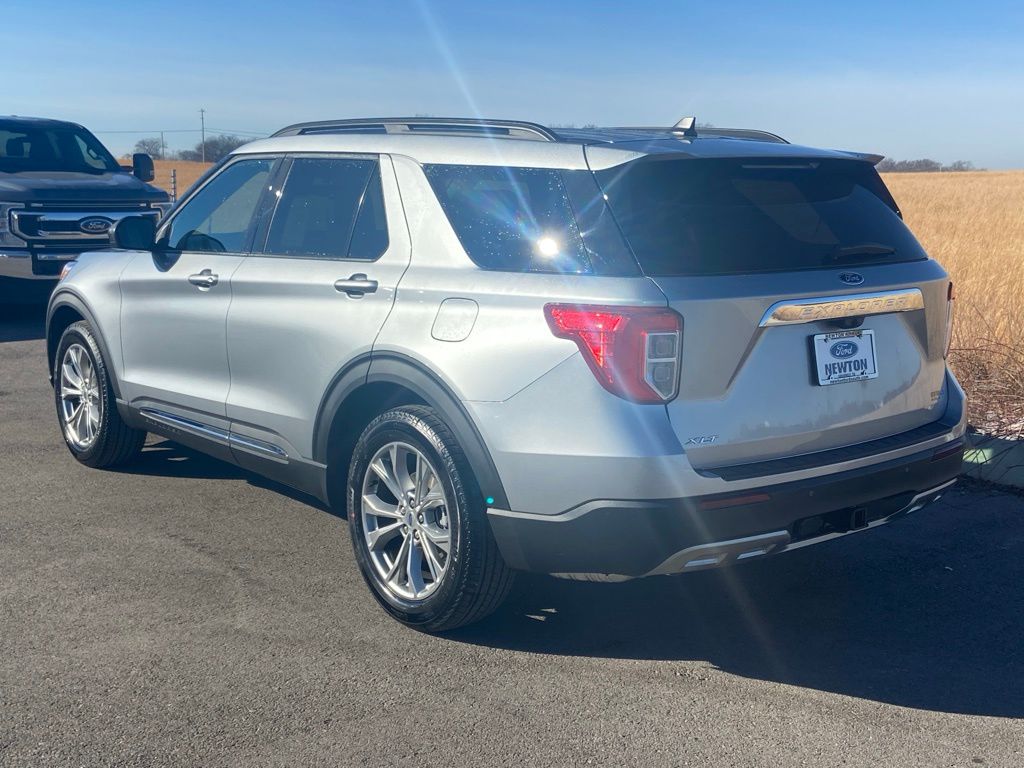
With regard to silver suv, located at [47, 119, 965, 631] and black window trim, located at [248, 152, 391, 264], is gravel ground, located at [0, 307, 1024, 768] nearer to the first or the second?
silver suv, located at [47, 119, 965, 631]

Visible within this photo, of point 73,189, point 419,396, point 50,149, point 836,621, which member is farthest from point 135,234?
point 50,149

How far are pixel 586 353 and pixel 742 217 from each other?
74 cm

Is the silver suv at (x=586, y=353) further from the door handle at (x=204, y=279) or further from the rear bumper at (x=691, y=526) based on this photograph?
the door handle at (x=204, y=279)

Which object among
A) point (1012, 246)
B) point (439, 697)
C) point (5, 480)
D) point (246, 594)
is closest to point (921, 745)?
point (439, 697)

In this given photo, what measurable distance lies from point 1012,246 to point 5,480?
11.8 metres

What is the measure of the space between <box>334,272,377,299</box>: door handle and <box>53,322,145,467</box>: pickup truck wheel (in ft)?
7.28

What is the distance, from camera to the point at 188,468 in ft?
21.0

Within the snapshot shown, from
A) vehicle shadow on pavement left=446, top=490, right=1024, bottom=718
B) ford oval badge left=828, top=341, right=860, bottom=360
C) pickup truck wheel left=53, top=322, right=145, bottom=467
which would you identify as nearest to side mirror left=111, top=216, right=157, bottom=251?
pickup truck wheel left=53, top=322, right=145, bottom=467

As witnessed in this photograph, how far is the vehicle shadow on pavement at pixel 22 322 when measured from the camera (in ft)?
→ 36.1

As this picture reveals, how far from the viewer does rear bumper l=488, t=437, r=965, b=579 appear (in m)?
3.47

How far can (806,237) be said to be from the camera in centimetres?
388

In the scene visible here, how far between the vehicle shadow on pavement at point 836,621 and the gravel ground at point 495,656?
0.01 metres

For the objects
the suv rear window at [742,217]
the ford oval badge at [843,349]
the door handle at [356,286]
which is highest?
the suv rear window at [742,217]

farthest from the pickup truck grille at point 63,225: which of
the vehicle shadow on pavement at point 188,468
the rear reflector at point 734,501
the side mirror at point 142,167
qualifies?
the rear reflector at point 734,501
